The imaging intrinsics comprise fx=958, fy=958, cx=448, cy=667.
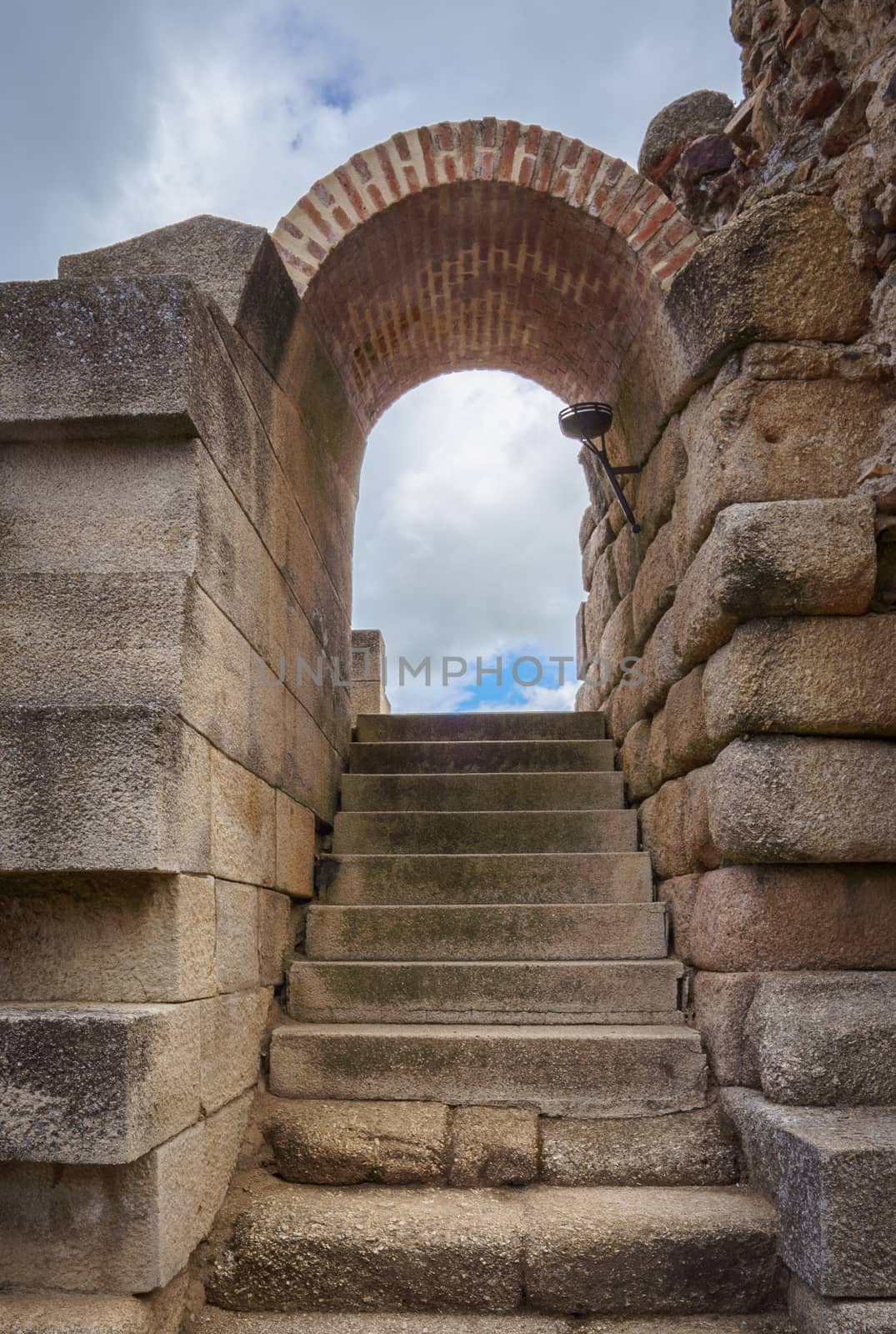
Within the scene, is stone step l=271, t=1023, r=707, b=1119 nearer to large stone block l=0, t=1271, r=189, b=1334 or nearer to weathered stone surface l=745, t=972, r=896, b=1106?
weathered stone surface l=745, t=972, r=896, b=1106

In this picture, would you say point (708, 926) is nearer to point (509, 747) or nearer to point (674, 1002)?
point (674, 1002)

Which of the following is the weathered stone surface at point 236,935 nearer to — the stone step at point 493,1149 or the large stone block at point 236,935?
the large stone block at point 236,935

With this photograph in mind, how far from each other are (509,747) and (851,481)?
2.60m

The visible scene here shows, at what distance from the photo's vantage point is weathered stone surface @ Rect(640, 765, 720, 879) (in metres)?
3.28

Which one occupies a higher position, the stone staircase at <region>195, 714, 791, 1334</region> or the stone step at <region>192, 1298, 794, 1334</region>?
the stone staircase at <region>195, 714, 791, 1334</region>

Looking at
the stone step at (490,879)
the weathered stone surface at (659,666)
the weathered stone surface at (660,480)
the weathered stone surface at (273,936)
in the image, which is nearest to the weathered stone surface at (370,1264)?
the weathered stone surface at (273,936)

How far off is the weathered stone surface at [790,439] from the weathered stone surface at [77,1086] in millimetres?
2320

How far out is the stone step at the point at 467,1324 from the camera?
7.86 ft

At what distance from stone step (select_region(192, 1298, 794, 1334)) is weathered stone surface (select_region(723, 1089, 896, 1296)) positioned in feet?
0.64

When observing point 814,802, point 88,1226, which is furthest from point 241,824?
point 814,802

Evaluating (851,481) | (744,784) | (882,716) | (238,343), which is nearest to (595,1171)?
(744,784)

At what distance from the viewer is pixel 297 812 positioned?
383 cm

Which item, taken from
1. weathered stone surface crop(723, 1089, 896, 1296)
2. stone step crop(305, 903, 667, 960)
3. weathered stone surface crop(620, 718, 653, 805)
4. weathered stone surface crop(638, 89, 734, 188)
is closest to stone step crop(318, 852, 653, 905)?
stone step crop(305, 903, 667, 960)

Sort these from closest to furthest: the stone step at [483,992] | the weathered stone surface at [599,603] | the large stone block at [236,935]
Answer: the large stone block at [236,935]
the stone step at [483,992]
the weathered stone surface at [599,603]
